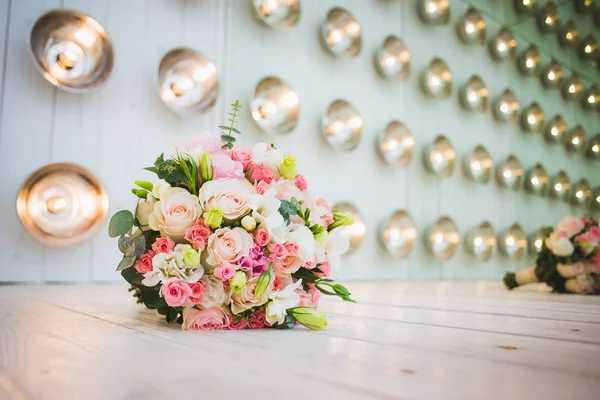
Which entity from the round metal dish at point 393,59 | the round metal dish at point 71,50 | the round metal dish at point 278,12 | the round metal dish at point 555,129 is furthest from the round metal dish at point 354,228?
the round metal dish at point 555,129

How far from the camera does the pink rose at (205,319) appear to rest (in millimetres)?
919

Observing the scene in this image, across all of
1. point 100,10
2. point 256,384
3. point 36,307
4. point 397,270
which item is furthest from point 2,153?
point 397,270

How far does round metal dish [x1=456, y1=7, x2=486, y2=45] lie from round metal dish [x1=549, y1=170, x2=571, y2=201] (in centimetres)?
167

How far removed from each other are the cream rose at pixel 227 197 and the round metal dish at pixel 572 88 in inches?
198

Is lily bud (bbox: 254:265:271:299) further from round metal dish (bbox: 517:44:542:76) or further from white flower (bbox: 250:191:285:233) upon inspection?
round metal dish (bbox: 517:44:542:76)

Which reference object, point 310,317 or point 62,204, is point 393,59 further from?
point 310,317

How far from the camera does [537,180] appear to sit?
15.0 ft

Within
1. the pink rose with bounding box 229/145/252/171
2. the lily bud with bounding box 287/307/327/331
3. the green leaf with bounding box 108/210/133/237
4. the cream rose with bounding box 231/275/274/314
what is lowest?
the lily bud with bounding box 287/307/327/331

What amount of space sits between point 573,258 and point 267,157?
1733 millimetres

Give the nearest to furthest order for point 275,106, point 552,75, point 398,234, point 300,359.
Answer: point 300,359 < point 275,106 < point 398,234 < point 552,75

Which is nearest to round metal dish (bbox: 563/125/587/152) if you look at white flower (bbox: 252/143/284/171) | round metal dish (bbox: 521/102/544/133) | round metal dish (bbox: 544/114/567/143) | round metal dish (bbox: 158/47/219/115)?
round metal dish (bbox: 544/114/567/143)

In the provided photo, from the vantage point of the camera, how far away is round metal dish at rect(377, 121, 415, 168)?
11.0 feet

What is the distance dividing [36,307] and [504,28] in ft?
14.4

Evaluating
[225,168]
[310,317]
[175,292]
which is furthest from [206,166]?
[310,317]
